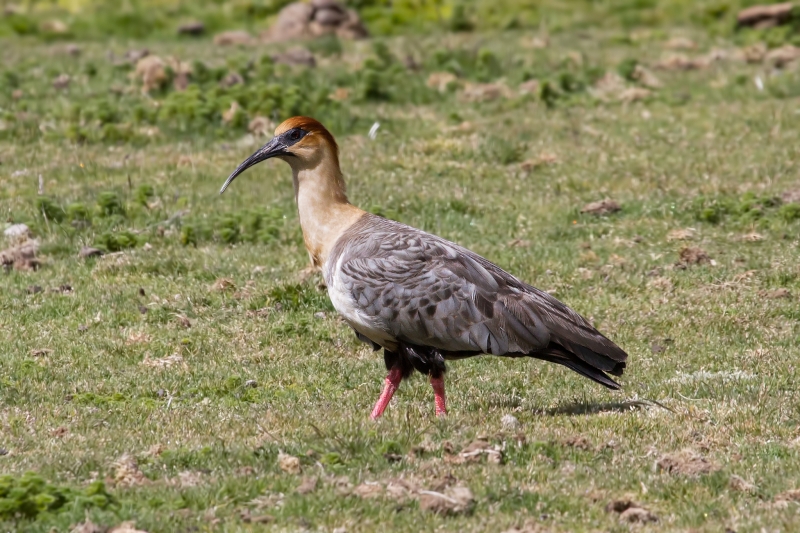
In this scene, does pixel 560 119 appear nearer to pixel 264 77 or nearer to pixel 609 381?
pixel 264 77

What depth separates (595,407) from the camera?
28.1 feet

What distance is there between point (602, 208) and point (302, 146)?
16.9ft

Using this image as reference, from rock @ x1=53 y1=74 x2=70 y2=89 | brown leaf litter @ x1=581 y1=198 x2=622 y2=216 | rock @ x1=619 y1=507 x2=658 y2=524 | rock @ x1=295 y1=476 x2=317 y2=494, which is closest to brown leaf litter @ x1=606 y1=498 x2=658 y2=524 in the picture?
rock @ x1=619 y1=507 x2=658 y2=524

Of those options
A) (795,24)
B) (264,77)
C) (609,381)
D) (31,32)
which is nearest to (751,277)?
(609,381)

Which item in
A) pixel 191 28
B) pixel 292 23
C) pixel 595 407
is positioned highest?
pixel 292 23

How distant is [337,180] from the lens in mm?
9297

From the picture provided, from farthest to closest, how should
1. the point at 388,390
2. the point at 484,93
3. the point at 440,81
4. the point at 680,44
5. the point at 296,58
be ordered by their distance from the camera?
1. the point at 680,44
2. the point at 296,58
3. the point at 440,81
4. the point at 484,93
5. the point at 388,390

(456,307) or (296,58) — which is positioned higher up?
(456,307)

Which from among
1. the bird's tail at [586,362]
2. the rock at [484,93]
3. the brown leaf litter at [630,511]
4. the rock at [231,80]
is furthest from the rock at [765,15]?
the brown leaf litter at [630,511]

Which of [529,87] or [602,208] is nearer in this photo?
[602,208]

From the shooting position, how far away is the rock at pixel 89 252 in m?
12.2

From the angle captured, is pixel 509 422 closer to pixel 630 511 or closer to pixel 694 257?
pixel 630 511

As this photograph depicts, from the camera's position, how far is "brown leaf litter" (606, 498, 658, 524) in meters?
6.33

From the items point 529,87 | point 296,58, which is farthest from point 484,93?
point 296,58
